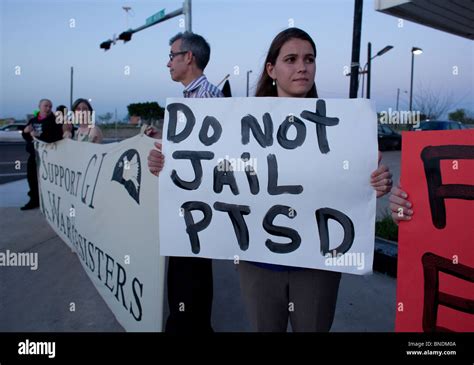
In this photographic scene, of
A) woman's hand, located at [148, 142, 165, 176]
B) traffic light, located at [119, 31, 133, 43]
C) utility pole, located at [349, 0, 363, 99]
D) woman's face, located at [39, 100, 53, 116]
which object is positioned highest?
traffic light, located at [119, 31, 133, 43]

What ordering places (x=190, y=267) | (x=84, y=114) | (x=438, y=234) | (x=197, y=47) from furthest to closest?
(x=84, y=114) → (x=197, y=47) → (x=190, y=267) → (x=438, y=234)

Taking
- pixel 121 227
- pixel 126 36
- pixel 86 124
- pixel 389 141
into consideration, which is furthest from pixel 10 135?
pixel 121 227

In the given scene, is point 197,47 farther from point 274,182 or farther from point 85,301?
point 85,301

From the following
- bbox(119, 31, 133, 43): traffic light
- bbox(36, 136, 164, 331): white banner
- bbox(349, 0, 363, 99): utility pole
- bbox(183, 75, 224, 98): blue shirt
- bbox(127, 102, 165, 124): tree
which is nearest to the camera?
bbox(36, 136, 164, 331): white banner

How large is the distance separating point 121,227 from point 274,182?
128 centimetres

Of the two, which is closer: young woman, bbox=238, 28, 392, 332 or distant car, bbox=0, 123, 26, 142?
young woman, bbox=238, 28, 392, 332

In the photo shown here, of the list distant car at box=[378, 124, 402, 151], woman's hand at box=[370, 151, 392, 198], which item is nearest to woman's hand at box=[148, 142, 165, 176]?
woman's hand at box=[370, 151, 392, 198]

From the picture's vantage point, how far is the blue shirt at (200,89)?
7.91 ft

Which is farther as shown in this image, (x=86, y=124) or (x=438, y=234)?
(x=86, y=124)

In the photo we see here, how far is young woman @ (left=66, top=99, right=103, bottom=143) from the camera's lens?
13.6ft

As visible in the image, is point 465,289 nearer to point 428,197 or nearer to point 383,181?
point 428,197

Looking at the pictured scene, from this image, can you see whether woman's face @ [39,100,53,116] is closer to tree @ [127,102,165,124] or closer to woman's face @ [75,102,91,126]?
woman's face @ [75,102,91,126]

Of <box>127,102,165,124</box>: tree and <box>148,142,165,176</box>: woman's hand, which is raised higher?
<box>127,102,165,124</box>: tree

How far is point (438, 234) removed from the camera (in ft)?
4.96
